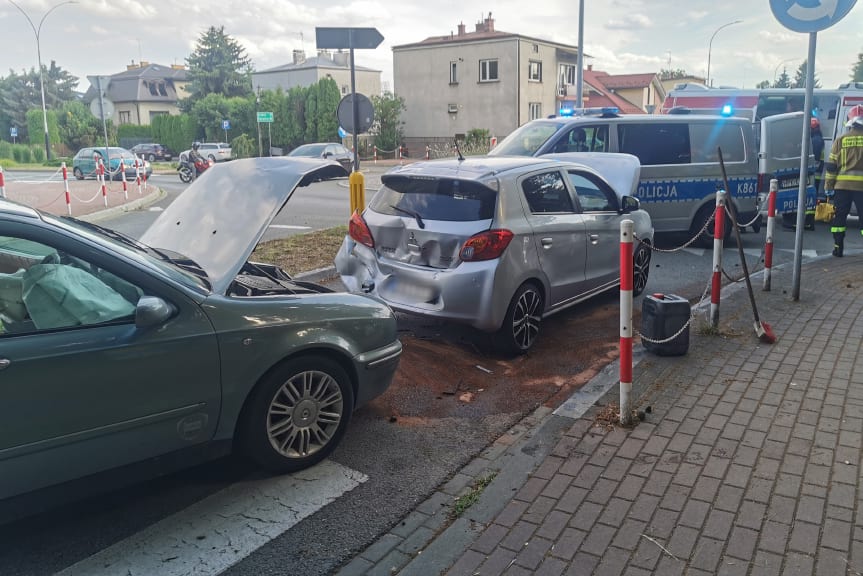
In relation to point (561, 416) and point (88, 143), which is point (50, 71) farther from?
point (561, 416)

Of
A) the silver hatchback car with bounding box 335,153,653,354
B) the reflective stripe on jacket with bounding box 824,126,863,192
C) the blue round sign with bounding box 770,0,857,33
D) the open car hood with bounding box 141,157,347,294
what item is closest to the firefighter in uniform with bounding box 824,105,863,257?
the reflective stripe on jacket with bounding box 824,126,863,192

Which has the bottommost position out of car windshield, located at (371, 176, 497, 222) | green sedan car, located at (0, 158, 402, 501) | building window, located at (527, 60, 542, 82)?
green sedan car, located at (0, 158, 402, 501)

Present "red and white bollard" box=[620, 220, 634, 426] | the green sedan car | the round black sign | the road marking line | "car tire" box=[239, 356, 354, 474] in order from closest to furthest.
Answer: the green sedan car < the road marking line < "car tire" box=[239, 356, 354, 474] < "red and white bollard" box=[620, 220, 634, 426] < the round black sign

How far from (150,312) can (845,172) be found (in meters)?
10.2

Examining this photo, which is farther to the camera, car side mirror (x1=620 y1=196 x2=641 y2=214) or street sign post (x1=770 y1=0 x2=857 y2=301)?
car side mirror (x1=620 y1=196 x2=641 y2=214)

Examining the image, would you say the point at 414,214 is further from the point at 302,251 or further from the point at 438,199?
the point at 302,251

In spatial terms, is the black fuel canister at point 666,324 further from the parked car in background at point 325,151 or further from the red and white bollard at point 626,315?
the parked car in background at point 325,151

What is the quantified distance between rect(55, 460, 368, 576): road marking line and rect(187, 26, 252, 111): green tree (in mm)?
69845

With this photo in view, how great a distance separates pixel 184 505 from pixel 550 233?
3907 mm

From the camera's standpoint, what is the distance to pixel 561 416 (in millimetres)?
4762

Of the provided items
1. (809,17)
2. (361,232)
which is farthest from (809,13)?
(361,232)

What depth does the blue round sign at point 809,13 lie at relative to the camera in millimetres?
6574

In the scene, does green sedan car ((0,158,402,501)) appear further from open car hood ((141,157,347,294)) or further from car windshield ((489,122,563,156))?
car windshield ((489,122,563,156))

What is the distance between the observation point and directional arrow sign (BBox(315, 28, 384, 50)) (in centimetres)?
944
